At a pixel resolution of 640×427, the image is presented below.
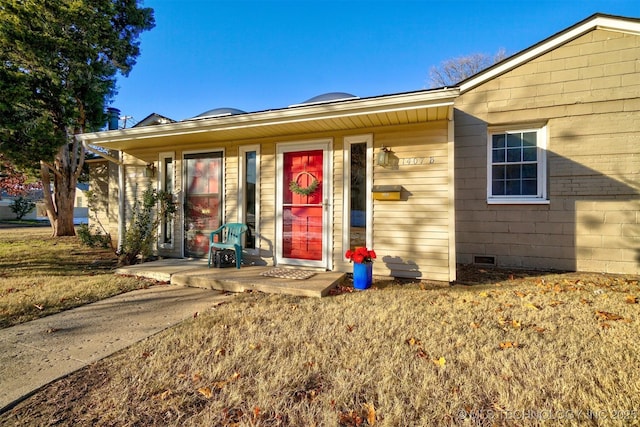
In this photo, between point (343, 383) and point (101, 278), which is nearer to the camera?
point (343, 383)

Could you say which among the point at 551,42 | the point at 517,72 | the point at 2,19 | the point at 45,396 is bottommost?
the point at 45,396

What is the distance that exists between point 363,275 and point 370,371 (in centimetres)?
210

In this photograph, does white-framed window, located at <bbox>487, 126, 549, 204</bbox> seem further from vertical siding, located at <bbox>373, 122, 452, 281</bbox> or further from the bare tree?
the bare tree

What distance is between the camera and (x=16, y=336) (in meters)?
2.69

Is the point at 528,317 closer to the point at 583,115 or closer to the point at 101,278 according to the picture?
the point at 583,115

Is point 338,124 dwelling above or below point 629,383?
above

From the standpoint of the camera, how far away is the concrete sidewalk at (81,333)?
2057 mm

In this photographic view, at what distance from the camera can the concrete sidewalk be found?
2.06 meters

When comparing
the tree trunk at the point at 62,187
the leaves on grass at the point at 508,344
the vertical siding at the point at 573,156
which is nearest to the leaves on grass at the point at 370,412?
the leaves on grass at the point at 508,344

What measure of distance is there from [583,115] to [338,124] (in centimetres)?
415

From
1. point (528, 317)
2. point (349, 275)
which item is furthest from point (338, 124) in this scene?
point (528, 317)

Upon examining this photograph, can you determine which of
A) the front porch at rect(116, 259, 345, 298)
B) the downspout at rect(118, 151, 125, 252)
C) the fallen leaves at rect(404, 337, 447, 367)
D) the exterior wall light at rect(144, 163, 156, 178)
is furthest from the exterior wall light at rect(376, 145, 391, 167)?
the downspout at rect(118, 151, 125, 252)

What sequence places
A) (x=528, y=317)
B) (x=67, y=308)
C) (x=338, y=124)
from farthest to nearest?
(x=338, y=124) → (x=67, y=308) → (x=528, y=317)

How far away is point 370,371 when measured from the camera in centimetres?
205
